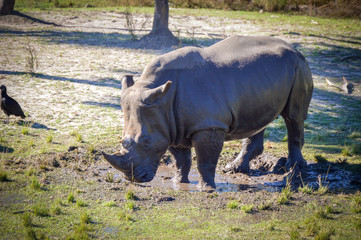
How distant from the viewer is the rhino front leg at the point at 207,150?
6.58 metres

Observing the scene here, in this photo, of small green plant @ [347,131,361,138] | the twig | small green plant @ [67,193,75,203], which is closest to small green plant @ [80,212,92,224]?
small green plant @ [67,193,75,203]

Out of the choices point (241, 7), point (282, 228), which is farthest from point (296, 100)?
point (241, 7)

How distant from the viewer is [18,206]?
6227mm

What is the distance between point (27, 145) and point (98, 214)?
3535mm

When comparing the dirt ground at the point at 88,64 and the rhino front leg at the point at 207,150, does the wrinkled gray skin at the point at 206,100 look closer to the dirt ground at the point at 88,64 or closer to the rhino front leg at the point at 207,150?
the rhino front leg at the point at 207,150

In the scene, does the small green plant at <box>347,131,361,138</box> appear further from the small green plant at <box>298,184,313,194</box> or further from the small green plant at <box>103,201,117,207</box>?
the small green plant at <box>103,201,117,207</box>

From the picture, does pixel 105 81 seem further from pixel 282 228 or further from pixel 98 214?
pixel 282 228

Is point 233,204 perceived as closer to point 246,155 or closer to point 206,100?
point 206,100

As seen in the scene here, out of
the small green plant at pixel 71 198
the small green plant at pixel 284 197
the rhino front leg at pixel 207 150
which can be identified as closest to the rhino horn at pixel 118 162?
the small green plant at pixel 71 198

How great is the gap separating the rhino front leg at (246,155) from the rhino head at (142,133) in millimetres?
2195

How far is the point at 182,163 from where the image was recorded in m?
7.51

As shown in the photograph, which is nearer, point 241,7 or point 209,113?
point 209,113

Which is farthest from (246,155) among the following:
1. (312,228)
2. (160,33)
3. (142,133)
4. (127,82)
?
(160,33)

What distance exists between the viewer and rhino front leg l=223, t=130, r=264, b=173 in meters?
8.21
